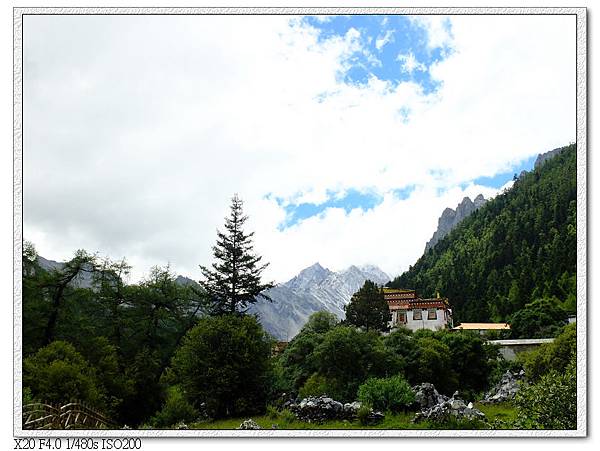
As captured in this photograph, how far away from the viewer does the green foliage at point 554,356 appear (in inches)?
330

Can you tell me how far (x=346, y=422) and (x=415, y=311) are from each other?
11405 millimetres

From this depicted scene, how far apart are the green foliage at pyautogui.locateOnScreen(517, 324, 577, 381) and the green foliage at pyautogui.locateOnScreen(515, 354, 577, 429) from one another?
121 centimetres

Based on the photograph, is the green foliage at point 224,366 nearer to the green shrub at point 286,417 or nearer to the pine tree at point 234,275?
the green shrub at point 286,417

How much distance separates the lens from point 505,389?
35.1ft

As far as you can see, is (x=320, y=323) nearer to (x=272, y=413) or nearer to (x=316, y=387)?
(x=316, y=387)

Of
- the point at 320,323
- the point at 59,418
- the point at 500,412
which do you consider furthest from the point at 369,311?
the point at 59,418

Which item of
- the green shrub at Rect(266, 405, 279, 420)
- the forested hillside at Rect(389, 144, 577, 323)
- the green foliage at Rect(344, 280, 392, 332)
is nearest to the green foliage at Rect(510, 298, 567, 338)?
the forested hillside at Rect(389, 144, 577, 323)

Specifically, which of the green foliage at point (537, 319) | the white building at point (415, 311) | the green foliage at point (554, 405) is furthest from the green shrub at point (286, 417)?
the white building at point (415, 311)

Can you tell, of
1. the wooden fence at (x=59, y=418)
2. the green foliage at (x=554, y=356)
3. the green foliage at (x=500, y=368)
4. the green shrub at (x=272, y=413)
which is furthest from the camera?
the green foliage at (x=500, y=368)

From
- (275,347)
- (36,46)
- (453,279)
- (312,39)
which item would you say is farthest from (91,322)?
→ (453,279)

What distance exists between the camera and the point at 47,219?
308 inches

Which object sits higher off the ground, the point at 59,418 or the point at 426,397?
the point at 59,418

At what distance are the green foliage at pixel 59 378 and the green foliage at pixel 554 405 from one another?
228 inches
